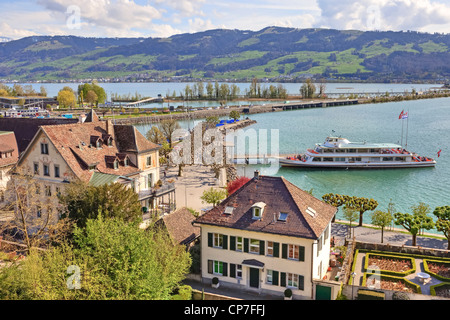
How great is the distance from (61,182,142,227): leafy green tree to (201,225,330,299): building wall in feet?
16.7

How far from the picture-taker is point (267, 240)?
25812 millimetres

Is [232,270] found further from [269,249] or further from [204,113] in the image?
[204,113]

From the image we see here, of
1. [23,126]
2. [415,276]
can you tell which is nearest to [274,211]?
[415,276]

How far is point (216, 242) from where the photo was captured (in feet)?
89.9

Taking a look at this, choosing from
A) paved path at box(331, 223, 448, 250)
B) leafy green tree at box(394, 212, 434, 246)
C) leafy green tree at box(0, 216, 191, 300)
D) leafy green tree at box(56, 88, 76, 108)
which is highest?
leafy green tree at box(56, 88, 76, 108)

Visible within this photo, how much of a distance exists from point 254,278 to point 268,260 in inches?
58.8

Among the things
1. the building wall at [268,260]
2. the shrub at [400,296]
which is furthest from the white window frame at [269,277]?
the shrub at [400,296]

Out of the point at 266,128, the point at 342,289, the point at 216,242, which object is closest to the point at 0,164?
the point at 216,242

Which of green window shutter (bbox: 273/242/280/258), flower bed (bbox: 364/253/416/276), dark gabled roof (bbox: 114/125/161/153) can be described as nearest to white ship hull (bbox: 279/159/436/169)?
dark gabled roof (bbox: 114/125/161/153)

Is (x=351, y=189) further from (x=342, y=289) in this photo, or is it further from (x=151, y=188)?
(x=342, y=289)

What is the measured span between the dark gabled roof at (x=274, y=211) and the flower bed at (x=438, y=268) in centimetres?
739

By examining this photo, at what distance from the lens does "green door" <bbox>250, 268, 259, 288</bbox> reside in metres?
26.1

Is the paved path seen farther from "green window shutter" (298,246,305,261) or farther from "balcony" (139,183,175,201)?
"balcony" (139,183,175,201)

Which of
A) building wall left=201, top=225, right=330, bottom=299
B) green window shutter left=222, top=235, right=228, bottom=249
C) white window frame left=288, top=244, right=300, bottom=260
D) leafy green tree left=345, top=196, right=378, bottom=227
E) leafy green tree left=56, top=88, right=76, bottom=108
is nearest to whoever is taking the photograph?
building wall left=201, top=225, right=330, bottom=299
